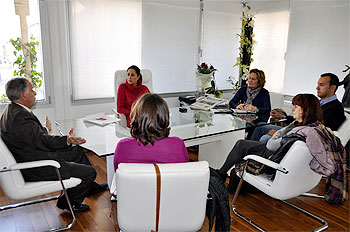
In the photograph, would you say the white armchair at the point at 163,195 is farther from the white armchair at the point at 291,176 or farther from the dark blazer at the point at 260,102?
the dark blazer at the point at 260,102

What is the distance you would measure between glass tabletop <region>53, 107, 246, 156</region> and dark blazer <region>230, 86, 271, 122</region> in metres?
0.34

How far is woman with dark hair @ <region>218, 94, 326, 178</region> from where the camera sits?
211 centimetres

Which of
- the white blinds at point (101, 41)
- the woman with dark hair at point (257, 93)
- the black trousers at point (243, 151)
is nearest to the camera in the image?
the black trousers at point (243, 151)

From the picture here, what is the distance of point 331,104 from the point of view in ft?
9.78

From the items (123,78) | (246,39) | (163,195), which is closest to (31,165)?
(163,195)

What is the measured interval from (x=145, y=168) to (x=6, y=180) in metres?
1.21

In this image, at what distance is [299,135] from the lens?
2.13 m

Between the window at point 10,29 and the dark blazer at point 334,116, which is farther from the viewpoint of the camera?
the window at point 10,29

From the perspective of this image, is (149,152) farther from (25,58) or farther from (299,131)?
(25,58)

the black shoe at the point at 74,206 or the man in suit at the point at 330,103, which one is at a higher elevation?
the man in suit at the point at 330,103

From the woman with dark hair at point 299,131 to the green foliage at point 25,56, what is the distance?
2.69m

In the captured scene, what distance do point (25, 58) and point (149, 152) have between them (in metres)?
2.82

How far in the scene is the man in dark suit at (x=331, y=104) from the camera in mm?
2941

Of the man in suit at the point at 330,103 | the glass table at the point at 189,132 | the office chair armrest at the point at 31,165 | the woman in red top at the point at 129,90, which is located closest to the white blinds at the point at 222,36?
the woman in red top at the point at 129,90
